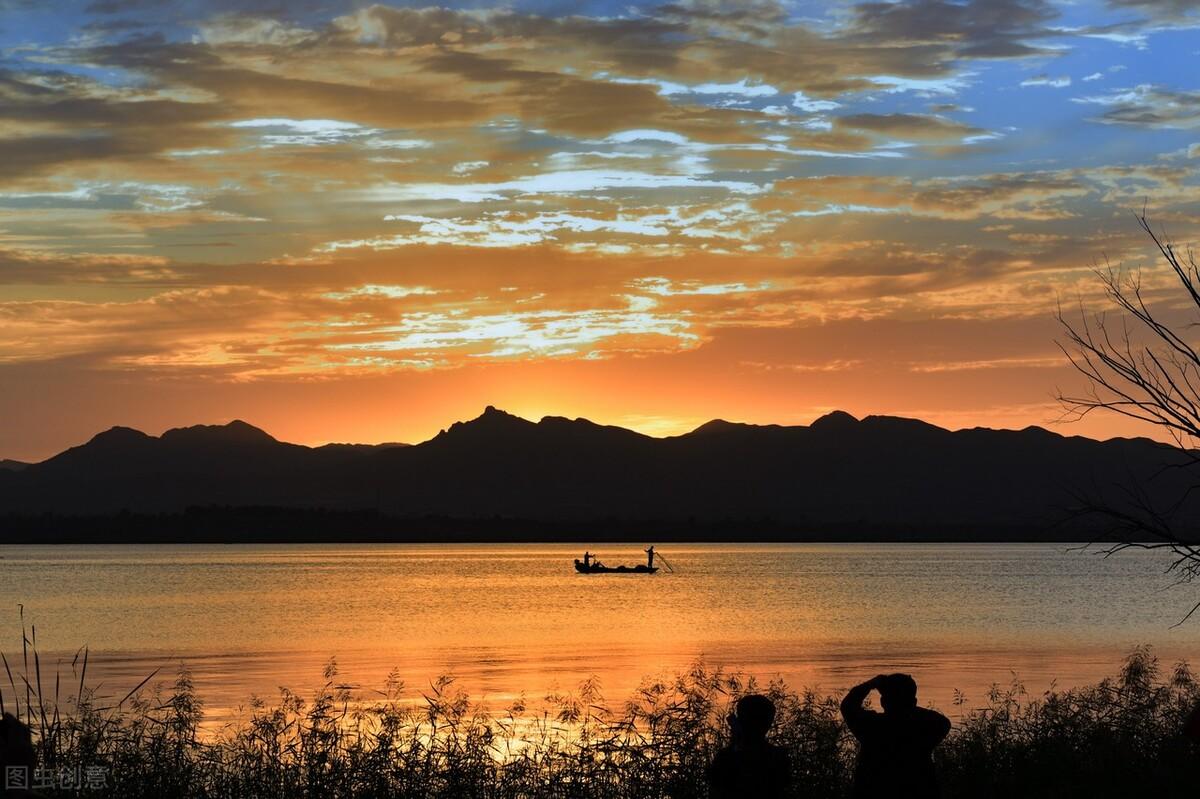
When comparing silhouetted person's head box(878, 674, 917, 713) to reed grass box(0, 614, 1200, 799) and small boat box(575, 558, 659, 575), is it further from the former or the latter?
small boat box(575, 558, 659, 575)

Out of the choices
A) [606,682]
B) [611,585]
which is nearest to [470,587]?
[611,585]

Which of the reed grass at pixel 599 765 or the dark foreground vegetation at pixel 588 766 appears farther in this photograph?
the reed grass at pixel 599 765

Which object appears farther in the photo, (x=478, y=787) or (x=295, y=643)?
(x=295, y=643)

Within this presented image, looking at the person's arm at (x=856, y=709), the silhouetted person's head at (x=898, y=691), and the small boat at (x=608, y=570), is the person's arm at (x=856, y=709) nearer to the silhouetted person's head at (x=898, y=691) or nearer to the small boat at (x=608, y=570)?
the silhouetted person's head at (x=898, y=691)

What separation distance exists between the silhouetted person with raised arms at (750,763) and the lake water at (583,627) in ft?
82.0

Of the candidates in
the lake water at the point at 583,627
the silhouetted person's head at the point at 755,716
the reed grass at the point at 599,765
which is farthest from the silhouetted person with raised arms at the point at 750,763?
the lake water at the point at 583,627

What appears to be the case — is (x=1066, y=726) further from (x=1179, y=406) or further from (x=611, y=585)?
(x=611, y=585)

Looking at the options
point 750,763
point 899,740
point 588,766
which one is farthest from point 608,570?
point 750,763

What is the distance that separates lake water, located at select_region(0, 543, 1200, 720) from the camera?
1788 inches

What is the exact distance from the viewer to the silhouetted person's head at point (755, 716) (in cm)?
926

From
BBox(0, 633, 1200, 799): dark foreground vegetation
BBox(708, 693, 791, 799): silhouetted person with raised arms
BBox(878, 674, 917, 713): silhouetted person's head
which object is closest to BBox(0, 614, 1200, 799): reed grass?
BBox(0, 633, 1200, 799): dark foreground vegetation

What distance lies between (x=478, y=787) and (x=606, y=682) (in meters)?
25.3

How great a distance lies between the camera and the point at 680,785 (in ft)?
54.6

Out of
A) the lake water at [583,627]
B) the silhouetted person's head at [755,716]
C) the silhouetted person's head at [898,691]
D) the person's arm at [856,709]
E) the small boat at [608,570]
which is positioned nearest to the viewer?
the silhouetted person's head at [755,716]
